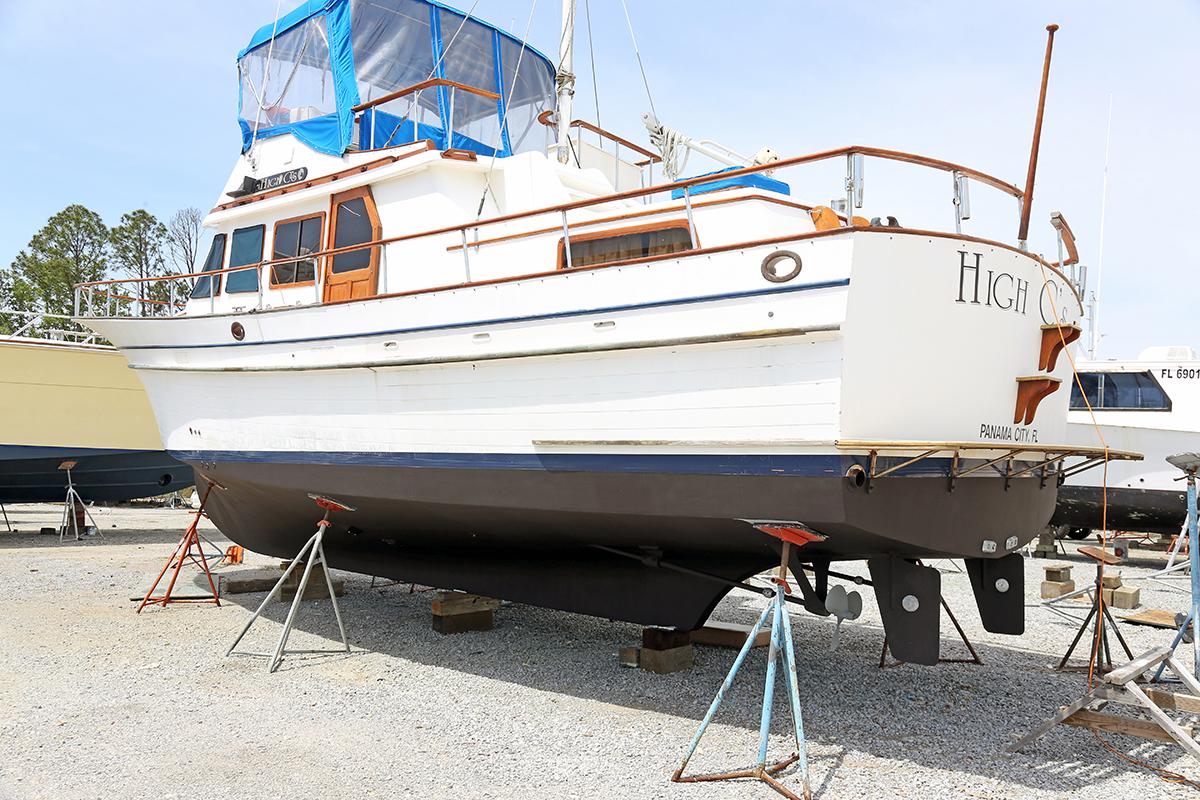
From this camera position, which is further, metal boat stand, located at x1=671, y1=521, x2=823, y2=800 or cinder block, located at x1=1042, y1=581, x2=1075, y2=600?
cinder block, located at x1=1042, y1=581, x2=1075, y2=600

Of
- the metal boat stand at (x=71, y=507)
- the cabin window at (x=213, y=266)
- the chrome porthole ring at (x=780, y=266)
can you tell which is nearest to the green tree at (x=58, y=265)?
the metal boat stand at (x=71, y=507)

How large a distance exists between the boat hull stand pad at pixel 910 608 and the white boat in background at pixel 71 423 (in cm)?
1128

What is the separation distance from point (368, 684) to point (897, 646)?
10.3 feet

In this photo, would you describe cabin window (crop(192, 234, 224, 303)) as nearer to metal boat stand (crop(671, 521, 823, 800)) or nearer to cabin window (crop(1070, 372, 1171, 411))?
metal boat stand (crop(671, 521, 823, 800))

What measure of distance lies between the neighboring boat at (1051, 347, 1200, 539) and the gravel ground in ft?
15.3

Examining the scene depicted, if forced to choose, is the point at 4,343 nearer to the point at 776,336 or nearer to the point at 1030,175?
the point at 776,336

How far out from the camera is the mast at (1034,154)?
486 cm

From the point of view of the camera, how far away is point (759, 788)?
4.07m

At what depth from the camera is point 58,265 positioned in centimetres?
2814

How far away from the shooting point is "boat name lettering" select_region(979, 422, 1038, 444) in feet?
15.8

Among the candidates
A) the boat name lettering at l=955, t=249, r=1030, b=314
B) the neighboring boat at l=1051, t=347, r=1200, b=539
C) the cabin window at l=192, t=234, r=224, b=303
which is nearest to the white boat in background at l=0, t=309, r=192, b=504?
the cabin window at l=192, t=234, r=224, b=303

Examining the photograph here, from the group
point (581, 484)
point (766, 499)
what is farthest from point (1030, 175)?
point (581, 484)

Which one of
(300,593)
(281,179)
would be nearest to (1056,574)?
(300,593)

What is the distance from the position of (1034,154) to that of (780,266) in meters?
1.70
